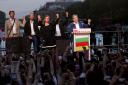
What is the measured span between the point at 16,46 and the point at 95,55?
2559mm

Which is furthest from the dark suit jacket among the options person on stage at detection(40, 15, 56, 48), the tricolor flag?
the tricolor flag

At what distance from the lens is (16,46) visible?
675 inches

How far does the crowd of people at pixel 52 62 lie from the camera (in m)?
11.5

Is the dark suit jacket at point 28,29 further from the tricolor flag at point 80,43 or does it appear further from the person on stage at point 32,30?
the tricolor flag at point 80,43

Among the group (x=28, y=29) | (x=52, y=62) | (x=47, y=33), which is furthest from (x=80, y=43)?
(x=28, y=29)

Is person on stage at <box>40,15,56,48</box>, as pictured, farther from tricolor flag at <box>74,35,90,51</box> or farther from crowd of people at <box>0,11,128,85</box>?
tricolor flag at <box>74,35,90,51</box>

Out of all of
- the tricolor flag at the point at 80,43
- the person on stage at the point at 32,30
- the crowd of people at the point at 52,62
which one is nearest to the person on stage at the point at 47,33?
the crowd of people at the point at 52,62

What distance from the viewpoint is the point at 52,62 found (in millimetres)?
15234

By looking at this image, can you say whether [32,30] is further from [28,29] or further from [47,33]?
[47,33]

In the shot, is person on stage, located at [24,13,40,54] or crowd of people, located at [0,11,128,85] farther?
person on stage, located at [24,13,40,54]

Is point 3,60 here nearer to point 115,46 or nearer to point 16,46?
point 16,46

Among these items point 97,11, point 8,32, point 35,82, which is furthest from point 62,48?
point 97,11

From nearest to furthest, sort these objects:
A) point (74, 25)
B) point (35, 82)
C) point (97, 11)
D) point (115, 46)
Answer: point (35, 82) → point (74, 25) → point (115, 46) → point (97, 11)

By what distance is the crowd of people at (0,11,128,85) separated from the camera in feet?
37.8
